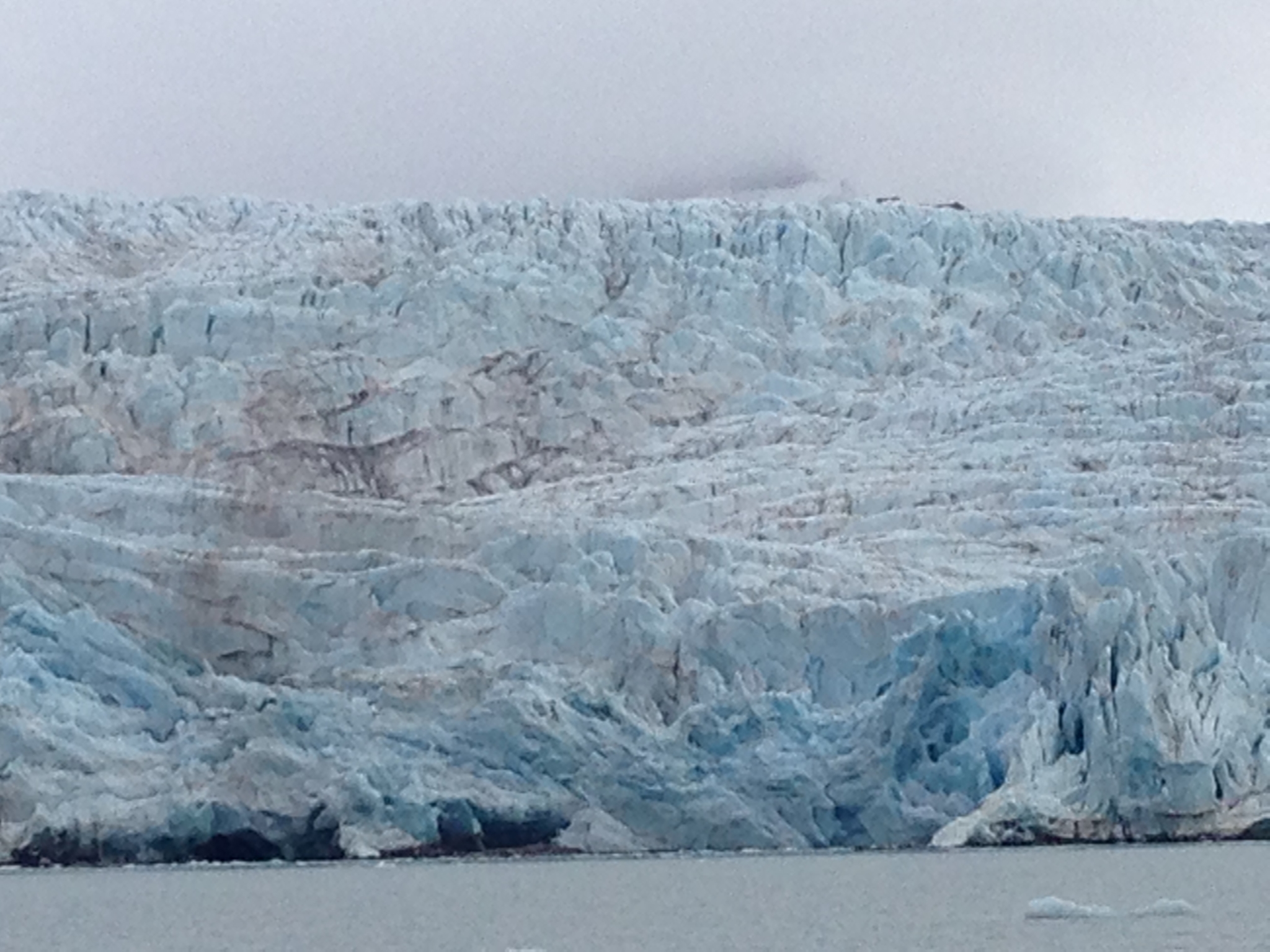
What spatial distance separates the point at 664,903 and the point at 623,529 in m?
5.33

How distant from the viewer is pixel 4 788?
2305 centimetres

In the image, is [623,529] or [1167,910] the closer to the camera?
[1167,910]

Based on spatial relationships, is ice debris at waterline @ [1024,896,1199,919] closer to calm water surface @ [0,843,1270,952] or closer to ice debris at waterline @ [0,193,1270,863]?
calm water surface @ [0,843,1270,952]

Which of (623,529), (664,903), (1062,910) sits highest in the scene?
(623,529)

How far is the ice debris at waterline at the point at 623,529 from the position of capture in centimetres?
2294

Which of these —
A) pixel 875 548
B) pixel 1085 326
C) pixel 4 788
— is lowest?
pixel 4 788

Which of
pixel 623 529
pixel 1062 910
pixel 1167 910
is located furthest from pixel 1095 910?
pixel 623 529

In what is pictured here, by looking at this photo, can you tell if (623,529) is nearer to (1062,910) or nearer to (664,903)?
(664,903)

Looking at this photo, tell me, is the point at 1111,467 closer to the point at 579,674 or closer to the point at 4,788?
the point at 579,674

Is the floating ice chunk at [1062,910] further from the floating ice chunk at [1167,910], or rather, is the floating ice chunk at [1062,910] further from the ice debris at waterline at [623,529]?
the ice debris at waterline at [623,529]

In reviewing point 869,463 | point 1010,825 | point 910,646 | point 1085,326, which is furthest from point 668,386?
point 1010,825

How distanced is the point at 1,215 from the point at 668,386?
900 centimetres

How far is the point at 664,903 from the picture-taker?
68.5 feet

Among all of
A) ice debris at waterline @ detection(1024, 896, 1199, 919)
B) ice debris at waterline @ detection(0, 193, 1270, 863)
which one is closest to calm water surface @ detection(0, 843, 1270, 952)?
ice debris at waterline @ detection(1024, 896, 1199, 919)
